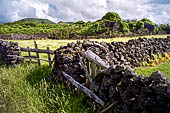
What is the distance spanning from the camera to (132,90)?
3.00 metres

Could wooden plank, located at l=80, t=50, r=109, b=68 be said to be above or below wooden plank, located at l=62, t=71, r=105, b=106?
above

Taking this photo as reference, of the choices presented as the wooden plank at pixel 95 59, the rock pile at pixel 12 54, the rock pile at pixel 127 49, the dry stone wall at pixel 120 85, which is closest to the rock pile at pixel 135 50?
the rock pile at pixel 127 49

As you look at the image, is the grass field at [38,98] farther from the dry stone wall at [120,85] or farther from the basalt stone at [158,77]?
the basalt stone at [158,77]

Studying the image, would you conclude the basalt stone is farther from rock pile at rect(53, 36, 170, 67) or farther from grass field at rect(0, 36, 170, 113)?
rock pile at rect(53, 36, 170, 67)

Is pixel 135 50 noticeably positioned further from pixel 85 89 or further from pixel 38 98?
pixel 38 98

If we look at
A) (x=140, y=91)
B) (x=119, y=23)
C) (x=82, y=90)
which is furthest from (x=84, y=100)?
(x=119, y=23)

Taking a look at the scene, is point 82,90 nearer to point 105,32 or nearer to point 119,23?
point 105,32

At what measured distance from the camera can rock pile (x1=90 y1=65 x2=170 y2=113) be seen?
8.42ft

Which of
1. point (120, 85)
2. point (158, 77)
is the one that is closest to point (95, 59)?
point (120, 85)

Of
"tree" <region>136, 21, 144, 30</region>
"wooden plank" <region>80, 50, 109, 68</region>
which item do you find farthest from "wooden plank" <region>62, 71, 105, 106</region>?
"tree" <region>136, 21, 144, 30</region>

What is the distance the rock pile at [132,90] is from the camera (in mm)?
2566

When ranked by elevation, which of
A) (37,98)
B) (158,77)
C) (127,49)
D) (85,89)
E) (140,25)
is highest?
(140,25)

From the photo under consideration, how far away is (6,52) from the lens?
9320 mm

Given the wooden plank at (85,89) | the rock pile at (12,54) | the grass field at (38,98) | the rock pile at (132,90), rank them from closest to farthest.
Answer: the rock pile at (132,90)
the wooden plank at (85,89)
the grass field at (38,98)
the rock pile at (12,54)
